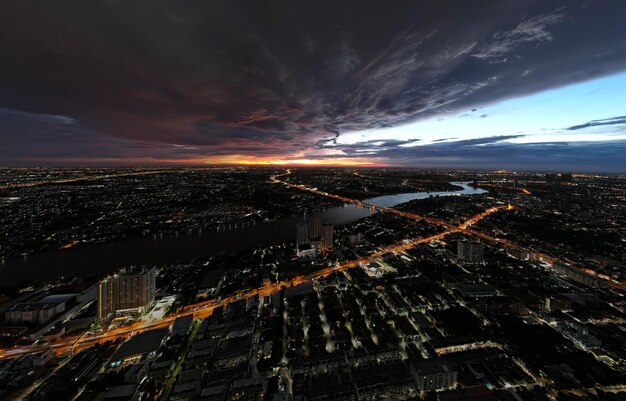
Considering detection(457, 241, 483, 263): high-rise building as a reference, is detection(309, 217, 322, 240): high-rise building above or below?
above

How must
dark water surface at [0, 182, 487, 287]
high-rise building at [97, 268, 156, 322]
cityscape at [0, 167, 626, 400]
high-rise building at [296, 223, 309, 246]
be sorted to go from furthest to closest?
high-rise building at [296, 223, 309, 246] < dark water surface at [0, 182, 487, 287] < high-rise building at [97, 268, 156, 322] < cityscape at [0, 167, 626, 400]

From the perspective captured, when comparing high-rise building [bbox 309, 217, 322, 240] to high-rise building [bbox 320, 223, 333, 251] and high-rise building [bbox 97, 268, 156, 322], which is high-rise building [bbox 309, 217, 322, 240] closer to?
high-rise building [bbox 320, 223, 333, 251]

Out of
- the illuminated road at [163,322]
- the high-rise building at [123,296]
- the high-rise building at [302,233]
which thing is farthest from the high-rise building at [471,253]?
the high-rise building at [123,296]

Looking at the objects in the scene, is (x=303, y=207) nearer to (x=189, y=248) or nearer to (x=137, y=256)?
(x=189, y=248)

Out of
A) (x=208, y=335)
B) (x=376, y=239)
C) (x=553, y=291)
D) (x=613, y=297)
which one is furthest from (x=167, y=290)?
(x=613, y=297)

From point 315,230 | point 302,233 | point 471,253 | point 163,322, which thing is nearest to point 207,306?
point 163,322

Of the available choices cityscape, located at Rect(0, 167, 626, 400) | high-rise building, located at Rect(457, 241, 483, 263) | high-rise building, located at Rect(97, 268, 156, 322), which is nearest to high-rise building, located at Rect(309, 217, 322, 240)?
cityscape, located at Rect(0, 167, 626, 400)
